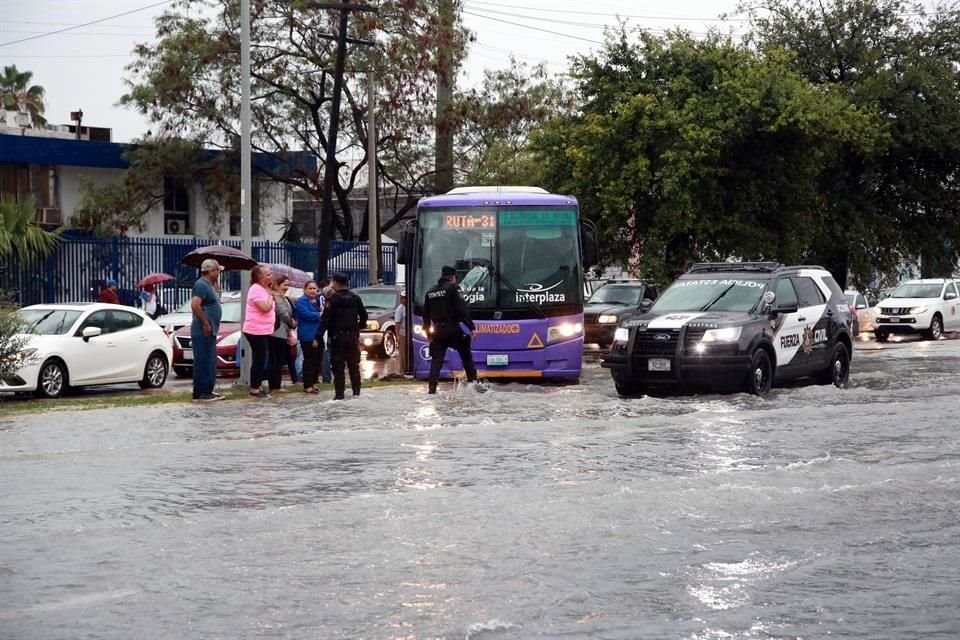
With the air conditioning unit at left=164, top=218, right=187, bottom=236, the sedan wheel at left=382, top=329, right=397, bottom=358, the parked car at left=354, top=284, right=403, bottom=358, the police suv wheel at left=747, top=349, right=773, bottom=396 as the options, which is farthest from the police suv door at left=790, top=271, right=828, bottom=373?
the air conditioning unit at left=164, top=218, right=187, bottom=236

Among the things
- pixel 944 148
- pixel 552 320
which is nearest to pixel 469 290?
pixel 552 320

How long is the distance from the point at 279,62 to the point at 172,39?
128 inches

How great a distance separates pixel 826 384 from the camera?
A: 22.2 meters

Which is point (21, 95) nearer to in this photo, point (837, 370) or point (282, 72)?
point (282, 72)

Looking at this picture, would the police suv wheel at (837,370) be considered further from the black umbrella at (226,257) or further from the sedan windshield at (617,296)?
the sedan windshield at (617,296)

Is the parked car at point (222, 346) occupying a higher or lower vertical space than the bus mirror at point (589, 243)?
lower

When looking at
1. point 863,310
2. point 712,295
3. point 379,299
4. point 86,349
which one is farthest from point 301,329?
point 863,310

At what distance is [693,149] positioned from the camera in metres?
33.3

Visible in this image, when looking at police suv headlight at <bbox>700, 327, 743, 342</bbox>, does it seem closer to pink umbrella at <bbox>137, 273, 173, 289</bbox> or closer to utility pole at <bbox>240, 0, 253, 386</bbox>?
utility pole at <bbox>240, 0, 253, 386</bbox>

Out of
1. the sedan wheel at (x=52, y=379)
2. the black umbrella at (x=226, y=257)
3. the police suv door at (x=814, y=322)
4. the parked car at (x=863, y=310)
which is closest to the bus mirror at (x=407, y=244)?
the black umbrella at (x=226, y=257)

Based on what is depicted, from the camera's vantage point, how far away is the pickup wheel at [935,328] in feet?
A: 134

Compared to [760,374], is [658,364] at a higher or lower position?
higher

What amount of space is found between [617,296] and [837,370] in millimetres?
12610

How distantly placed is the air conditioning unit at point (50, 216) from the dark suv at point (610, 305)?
19.8 meters
